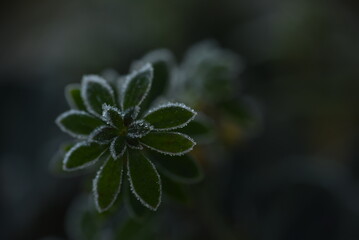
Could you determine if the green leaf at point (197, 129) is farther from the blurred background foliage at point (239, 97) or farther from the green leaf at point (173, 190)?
the blurred background foliage at point (239, 97)

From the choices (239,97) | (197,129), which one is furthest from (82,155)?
(239,97)

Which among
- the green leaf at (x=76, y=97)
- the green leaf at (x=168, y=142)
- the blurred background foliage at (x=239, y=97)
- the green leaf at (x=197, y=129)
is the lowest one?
the green leaf at (x=168, y=142)

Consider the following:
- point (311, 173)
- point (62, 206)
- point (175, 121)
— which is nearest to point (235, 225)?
point (311, 173)

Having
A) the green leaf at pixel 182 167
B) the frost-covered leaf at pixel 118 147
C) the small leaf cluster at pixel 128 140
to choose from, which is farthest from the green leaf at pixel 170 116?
the green leaf at pixel 182 167

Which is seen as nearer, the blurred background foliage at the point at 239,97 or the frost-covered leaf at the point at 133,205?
the frost-covered leaf at the point at 133,205

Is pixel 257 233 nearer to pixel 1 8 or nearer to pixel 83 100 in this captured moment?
pixel 83 100

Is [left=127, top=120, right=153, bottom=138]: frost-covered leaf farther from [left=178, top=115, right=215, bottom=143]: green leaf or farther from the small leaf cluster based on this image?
[left=178, top=115, right=215, bottom=143]: green leaf

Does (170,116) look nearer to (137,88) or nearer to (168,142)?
(168,142)
